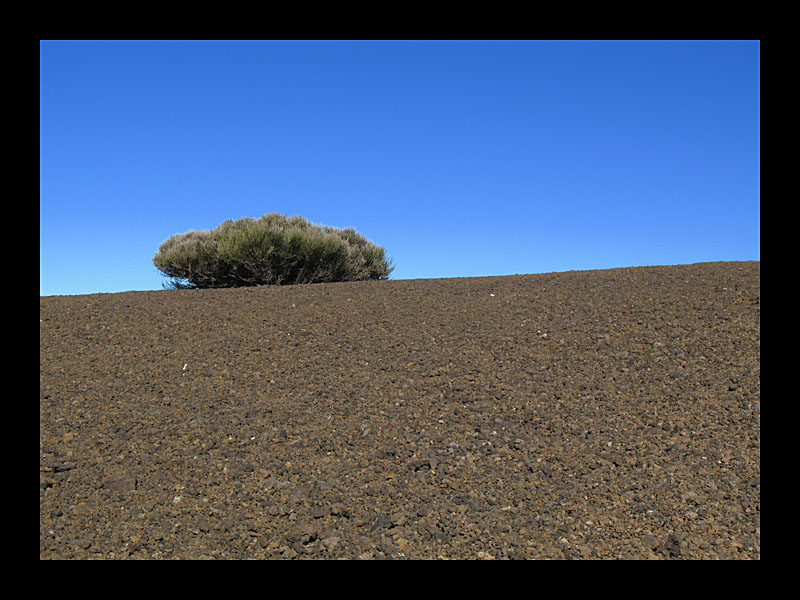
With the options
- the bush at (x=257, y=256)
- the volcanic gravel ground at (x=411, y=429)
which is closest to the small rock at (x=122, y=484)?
the volcanic gravel ground at (x=411, y=429)

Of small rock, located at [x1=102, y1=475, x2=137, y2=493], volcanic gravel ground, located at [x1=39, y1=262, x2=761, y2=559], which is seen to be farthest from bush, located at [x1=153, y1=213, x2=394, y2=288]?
small rock, located at [x1=102, y1=475, x2=137, y2=493]

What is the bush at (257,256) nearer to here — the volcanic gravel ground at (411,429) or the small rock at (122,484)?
the volcanic gravel ground at (411,429)

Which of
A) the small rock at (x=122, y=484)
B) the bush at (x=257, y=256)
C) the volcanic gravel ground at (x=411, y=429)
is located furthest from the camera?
the bush at (x=257, y=256)

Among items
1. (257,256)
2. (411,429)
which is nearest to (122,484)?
(411,429)

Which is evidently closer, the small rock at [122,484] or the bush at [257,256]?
the small rock at [122,484]

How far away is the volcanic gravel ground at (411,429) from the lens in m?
4.42

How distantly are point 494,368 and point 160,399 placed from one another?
368cm

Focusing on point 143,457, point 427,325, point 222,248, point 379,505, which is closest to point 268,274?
point 222,248

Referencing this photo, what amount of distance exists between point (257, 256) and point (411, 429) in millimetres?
11010

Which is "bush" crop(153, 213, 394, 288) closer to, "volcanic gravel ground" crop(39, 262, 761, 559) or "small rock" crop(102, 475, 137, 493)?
"volcanic gravel ground" crop(39, 262, 761, 559)

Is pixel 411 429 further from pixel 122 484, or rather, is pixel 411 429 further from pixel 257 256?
pixel 257 256

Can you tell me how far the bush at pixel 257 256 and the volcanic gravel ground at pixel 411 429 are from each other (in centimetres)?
682

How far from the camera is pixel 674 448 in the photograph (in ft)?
17.5

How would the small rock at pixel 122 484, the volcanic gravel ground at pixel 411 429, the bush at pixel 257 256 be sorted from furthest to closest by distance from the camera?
the bush at pixel 257 256 < the small rock at pixel 122 484 < the volcanic gravel ground at pixel 411 429
